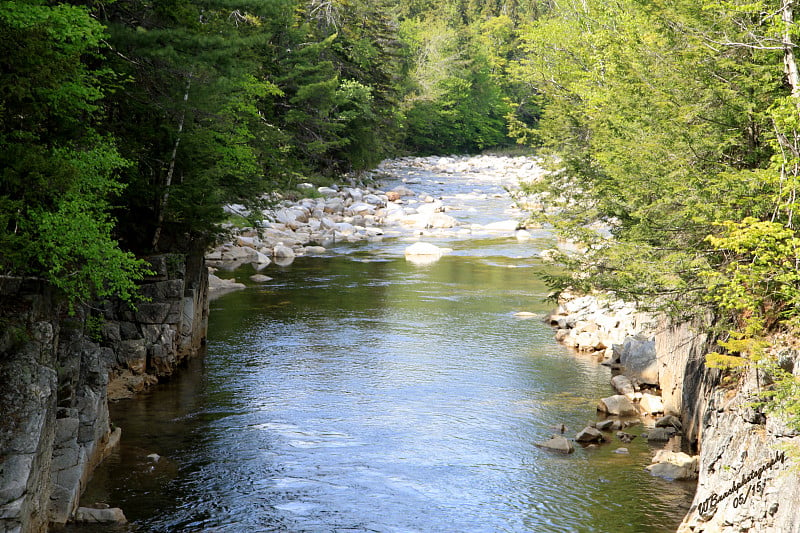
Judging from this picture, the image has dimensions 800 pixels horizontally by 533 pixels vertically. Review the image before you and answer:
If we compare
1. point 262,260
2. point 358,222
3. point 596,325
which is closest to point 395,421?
point 596,325

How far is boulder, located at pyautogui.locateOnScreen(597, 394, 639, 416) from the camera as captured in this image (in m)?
15.6

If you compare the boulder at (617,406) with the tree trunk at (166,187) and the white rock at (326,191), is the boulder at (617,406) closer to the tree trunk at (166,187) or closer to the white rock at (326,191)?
the tree trunk at (166,187)

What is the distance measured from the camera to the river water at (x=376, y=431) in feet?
37.4

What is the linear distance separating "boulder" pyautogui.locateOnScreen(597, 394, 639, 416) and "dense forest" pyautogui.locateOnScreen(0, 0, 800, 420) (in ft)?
9.17

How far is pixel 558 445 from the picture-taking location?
542 inches

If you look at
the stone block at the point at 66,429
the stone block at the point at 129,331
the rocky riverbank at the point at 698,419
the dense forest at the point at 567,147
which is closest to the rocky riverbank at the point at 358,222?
the dense forest at the point at 567,147

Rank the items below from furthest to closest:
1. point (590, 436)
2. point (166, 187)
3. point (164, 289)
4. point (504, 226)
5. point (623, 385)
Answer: point (504, 226) < point (164, 289) < point (623, 385) < point (166, 187) < point (590, 436)

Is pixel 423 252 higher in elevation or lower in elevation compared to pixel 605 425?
higher

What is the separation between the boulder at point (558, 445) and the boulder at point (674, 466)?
4.48 feet

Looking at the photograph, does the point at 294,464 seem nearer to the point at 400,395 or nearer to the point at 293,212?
the point at 400,395

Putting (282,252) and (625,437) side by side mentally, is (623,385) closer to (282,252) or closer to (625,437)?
(625,437)

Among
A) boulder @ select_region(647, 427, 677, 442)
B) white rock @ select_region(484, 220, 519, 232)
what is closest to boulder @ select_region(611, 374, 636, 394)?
boulder @ select_region(647, 427, 677, 442)

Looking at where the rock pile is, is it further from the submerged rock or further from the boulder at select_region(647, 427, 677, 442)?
the submerged rock

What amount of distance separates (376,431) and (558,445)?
325cm
